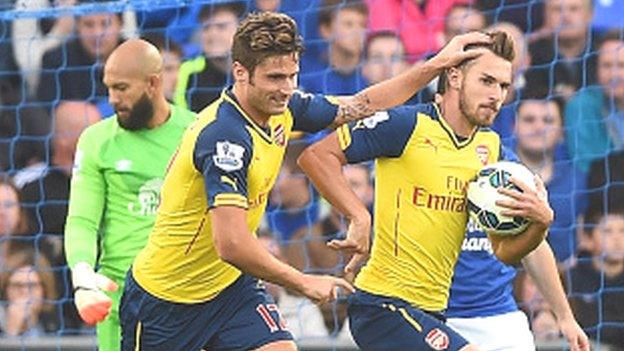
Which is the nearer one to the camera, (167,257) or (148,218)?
(167,257)

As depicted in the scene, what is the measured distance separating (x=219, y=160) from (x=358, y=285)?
1.11 metres

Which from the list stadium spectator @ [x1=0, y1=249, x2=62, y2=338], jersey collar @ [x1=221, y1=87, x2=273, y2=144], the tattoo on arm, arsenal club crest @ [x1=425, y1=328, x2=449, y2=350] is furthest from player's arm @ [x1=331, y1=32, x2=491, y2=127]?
stadium spectator @ [x1=0, y1=249, x2=62, y2=338]

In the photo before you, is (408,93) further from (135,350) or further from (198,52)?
(198,52)

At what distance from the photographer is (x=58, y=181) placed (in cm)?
1058

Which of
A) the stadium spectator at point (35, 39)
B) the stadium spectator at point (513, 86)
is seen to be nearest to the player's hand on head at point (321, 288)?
the stadium spectator at point (513, 86)

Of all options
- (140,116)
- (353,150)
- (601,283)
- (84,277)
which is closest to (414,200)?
(353,150)

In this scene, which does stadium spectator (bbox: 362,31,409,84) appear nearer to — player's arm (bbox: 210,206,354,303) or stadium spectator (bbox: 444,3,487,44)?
stadium spectator (bbox: 444,3,487,44)

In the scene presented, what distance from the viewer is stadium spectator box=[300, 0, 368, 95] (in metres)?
10.3

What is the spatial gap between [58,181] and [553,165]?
112 inches

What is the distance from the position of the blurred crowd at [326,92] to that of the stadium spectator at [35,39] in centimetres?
1

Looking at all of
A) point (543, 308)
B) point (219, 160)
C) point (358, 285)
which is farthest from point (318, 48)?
point (219, 160)

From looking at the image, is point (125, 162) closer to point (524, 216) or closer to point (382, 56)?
point (524, 216)

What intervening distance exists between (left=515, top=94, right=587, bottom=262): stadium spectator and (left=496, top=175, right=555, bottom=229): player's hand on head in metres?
2.76

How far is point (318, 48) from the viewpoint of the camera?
1055cm
